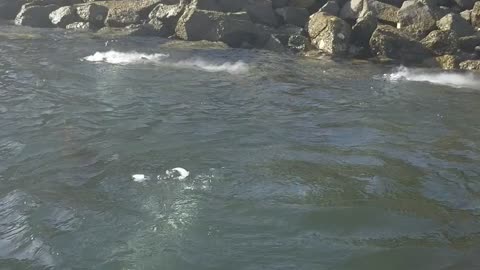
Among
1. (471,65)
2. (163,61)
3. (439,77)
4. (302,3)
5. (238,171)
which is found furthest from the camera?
(302,3)

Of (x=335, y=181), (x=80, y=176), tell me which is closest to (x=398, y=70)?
(x=335, y=181)

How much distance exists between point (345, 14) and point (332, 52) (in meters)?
2.60

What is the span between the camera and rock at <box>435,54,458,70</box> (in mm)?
15227

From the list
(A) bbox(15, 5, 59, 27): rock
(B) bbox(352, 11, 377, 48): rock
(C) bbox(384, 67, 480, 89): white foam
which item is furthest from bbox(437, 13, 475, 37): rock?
(A) bbox(15, 5, 59, 27): rock

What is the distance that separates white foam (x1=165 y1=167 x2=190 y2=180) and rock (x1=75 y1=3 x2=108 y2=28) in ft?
48.1

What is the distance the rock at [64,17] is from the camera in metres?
21.2

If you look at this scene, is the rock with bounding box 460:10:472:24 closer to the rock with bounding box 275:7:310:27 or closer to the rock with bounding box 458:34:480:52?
the rock with bounding box 458:34:480:52

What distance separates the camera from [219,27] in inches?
711

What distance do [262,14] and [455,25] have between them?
618 cm

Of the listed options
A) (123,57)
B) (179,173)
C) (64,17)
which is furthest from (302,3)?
(179,173)

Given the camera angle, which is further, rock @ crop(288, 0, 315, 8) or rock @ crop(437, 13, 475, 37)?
rock @ crop(288, 0, 315, 8)

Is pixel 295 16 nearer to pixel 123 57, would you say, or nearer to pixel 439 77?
pixel 123 57

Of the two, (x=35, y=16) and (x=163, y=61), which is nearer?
(x=163, y=61)

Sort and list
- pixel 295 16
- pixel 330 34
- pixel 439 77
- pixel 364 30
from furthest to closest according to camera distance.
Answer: pixel 295 16
pixel 364 30
pixel 330 34
pixel 439 77
